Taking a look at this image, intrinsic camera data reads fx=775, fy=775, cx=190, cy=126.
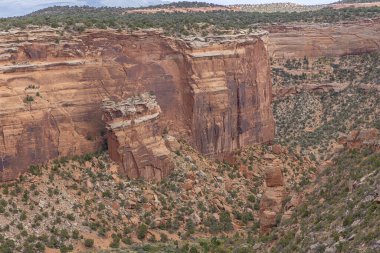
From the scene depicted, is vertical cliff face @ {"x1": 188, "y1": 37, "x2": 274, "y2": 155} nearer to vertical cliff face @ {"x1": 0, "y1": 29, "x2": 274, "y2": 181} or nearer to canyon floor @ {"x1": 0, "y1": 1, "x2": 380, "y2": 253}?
vertical cliff face @ {"x1": 0, "y1": 29, "x2": 274, "y2": 181}

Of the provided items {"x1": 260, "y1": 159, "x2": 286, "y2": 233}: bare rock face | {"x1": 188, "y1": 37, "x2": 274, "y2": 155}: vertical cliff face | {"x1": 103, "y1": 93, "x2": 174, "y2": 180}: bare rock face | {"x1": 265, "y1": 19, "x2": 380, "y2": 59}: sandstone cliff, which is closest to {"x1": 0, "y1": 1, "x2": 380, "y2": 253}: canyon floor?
{"x1": 260, "y1": 159, "x2": 286, "y2": 233}: bare rock face

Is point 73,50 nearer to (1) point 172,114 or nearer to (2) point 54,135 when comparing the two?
(2) point 54,135

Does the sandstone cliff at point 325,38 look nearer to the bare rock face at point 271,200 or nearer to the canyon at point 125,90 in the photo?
the canyon at point 125,90

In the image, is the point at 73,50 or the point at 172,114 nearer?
the point at 73,50

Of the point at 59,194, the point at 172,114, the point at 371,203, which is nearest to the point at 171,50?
the point at 172,114

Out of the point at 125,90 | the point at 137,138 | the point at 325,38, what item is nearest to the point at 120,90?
the point at 125,90

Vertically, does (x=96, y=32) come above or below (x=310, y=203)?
above
